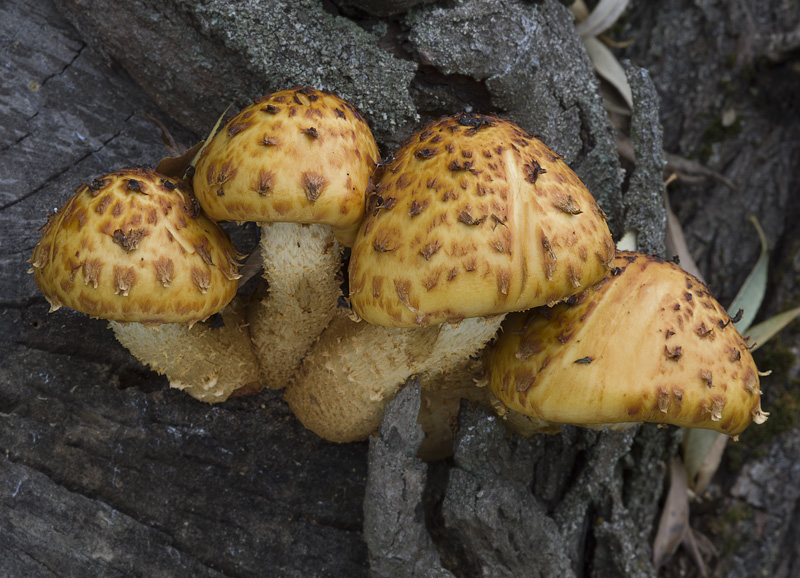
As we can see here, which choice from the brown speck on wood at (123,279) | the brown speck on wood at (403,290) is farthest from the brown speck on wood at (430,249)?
the brown speck on wood at (123,279)

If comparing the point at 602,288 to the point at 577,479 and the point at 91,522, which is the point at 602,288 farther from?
the point at 91,522

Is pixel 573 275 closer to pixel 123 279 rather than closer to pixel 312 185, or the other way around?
pixel 312 185

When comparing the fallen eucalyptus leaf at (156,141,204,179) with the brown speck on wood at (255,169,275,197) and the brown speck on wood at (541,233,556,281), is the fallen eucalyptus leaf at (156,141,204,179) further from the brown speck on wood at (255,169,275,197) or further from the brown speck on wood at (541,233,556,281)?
the brown speck on wood at (541,233,556,281)

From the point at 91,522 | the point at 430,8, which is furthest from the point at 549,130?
the point at 91,522

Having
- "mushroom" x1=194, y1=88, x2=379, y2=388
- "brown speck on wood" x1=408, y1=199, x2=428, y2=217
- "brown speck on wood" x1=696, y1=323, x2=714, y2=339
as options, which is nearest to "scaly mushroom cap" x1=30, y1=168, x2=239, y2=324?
"mushroom" x1=194, y1=88, x2=379, y2=388

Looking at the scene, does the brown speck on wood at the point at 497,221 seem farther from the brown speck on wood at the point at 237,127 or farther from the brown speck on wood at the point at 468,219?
the brown speck on wood at the point at 237,127

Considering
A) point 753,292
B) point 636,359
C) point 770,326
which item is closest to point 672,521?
point 770,326
